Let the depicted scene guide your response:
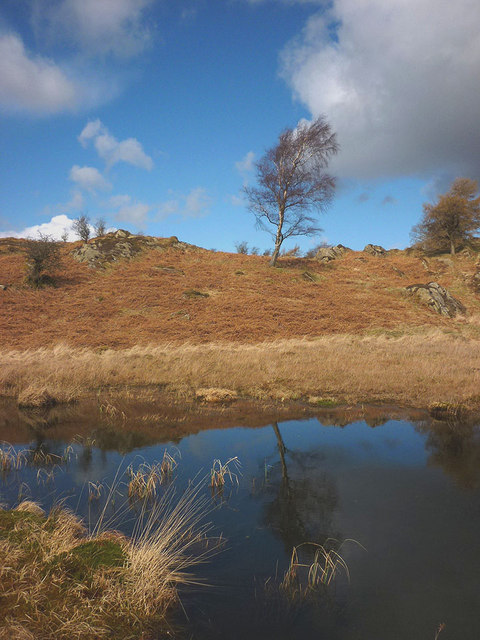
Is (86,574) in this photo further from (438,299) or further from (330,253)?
(330,253)

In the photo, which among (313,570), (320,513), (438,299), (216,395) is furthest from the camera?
(438,299)

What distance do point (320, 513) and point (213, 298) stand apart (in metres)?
22.6

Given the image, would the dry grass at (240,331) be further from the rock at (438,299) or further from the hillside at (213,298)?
the rock at (438,299)

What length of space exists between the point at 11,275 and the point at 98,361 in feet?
59.5

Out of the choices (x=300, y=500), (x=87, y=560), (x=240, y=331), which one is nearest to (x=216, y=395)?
(x=300, y=500)

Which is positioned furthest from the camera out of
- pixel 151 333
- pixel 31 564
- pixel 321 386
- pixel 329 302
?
pixel 329 302

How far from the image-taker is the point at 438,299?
27641 mm

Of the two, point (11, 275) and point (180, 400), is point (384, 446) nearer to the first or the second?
point (180, 400)

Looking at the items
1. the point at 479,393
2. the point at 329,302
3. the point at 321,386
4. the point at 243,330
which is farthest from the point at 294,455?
the point at 329,302

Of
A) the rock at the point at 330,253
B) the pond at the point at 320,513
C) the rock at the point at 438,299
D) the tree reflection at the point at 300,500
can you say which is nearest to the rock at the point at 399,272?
the rock at the point at 438,299

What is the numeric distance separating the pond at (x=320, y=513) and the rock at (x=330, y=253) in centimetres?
3348

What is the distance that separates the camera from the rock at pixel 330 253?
135 ft

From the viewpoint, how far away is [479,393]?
10.8m

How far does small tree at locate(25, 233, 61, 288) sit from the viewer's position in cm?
2717
